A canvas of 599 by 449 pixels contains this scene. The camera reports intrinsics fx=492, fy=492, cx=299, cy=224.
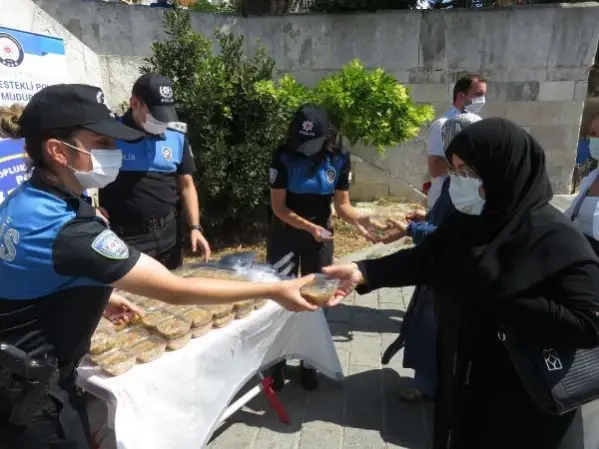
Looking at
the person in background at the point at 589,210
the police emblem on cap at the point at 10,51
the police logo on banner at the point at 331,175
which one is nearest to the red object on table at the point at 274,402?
the police logo on banner at the point at 331,175

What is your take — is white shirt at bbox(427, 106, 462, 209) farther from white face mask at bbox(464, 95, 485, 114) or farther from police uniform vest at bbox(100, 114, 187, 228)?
police uniform vest at bbox(100, 114, 187, 228)

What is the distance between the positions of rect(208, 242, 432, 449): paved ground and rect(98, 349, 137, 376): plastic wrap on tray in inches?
48.4

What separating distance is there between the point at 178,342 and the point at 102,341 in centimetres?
31

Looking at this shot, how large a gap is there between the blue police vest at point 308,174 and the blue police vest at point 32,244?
6.52 ft

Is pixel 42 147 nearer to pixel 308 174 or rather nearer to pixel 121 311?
pixel 121 311

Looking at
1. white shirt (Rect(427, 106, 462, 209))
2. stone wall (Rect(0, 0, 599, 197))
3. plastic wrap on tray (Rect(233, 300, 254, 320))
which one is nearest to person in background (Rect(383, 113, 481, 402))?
white shirt (Rect(427, 106, 462, 209))

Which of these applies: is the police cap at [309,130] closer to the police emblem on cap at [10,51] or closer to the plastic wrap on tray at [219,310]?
the plastic wrap on tray at [219,310]

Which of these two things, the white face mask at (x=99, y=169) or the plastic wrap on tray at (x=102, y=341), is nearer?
the white face mask at (x=99, y=169)

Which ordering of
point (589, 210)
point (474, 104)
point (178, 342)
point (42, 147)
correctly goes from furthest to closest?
point (474, 104)
point (589, 210)
point (178, 342)
point (42, 147)

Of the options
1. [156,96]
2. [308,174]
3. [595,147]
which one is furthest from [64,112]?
[595,147]

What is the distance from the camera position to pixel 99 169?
170cm

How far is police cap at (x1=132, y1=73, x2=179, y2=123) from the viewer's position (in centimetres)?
314

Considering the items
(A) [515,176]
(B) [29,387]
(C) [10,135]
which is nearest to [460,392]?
(A) [515,176]

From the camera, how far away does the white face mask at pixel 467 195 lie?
178 cm
